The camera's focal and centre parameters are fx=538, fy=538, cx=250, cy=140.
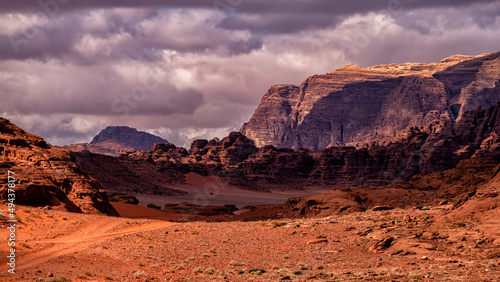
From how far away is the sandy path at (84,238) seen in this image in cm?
1845

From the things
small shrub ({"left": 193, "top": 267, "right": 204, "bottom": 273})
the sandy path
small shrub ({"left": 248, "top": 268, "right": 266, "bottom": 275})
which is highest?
the sandy path

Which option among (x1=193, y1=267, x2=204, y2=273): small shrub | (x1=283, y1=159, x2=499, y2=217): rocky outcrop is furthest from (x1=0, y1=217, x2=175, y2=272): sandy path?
(x1=283, y1=159, x2=499, y2=217): rocky outcrop

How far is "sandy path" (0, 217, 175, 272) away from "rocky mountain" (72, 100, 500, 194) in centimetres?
11444

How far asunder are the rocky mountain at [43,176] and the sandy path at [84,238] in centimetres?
495

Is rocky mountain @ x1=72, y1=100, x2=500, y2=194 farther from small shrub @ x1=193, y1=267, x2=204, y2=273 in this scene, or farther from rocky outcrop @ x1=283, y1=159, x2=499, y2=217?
small shrub @ x1=193, y1=267, x2=204, y2=273

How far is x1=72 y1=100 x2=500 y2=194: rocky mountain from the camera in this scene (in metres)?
159

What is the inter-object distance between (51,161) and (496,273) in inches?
1233

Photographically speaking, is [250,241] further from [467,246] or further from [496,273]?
[496,273]

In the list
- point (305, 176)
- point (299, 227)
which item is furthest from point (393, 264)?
point (305, 176)

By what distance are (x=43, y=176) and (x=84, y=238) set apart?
35.5 ft

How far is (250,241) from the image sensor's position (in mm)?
24359

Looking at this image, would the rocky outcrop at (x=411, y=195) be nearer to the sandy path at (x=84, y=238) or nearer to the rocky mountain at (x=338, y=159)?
the sandy path at (x=84, y=238)

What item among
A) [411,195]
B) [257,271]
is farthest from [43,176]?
[411,195]

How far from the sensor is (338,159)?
7264 inches
